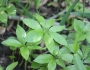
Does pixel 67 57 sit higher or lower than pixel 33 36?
lower

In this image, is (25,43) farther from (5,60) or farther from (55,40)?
(5,60)

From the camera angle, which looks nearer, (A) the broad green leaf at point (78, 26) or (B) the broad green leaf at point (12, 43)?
(B) the broad green leaf at point (12, 43)

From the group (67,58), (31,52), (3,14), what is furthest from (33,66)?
(3,14)

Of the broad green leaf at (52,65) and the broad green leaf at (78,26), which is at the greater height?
the broad green leaf at (78,26)

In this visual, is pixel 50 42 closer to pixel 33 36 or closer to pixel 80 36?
pixel 33 36

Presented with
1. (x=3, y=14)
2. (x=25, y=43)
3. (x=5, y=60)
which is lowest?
(x=5, y=60)

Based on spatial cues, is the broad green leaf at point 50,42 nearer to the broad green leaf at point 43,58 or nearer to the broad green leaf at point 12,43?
the broad green leaf at point 43,58

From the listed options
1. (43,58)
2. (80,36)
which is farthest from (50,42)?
(80,36)

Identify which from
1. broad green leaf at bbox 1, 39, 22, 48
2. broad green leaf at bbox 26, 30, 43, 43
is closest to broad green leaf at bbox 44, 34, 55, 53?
broad green leaf at bbox 26, 30, 43, 43

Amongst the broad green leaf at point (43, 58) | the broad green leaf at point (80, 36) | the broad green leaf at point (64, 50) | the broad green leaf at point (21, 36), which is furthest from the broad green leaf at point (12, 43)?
the broad green leaf at point (80, 36)
